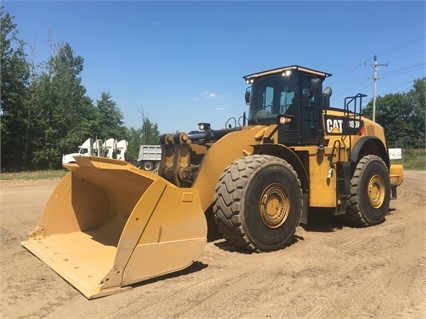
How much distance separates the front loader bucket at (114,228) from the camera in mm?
4105

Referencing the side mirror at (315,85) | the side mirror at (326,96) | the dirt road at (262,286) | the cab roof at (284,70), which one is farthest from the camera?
the side mirror at (326,96)

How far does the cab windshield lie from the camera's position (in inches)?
282

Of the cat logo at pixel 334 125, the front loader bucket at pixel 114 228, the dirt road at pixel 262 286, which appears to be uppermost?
the cat logo at pixel 334 125

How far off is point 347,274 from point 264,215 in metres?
1.32

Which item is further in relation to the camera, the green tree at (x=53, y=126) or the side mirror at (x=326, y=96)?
the green tree at (x=53, y=126)

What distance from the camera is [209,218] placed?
253 inches

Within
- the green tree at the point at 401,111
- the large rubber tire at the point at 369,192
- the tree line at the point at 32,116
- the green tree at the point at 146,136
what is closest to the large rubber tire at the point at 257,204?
the large rubber tire at the point at 369,192

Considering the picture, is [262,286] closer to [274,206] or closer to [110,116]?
[274,206]

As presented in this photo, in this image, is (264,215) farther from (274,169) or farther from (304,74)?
(304,74)

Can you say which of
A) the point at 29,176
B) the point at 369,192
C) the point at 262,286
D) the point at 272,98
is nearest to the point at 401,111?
the point at 29,176

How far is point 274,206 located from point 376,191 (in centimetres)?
319

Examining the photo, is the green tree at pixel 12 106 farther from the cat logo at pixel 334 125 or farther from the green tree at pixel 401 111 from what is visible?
the green tree at pixel 401 111

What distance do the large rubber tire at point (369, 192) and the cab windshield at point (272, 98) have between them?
1.74 meters

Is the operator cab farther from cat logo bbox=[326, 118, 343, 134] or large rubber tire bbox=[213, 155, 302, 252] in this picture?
large rubber tire bbox=[213, 155, 302, 252]
